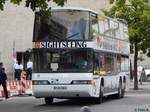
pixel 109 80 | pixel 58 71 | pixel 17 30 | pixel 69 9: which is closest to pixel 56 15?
pixel 69 9

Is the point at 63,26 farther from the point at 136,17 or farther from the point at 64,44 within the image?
the point at 136,17

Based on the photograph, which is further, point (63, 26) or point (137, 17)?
point (137, 17)

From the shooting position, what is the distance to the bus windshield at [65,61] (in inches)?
904

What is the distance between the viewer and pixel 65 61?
23078 millimetres

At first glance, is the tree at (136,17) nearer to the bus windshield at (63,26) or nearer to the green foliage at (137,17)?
the green foliage at (137,17)

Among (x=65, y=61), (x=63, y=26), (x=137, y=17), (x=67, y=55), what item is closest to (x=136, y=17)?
(x=137, y=17)

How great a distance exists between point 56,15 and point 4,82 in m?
6.32

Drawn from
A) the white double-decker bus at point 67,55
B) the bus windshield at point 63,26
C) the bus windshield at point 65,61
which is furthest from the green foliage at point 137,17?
the bus windshield at point 65,61

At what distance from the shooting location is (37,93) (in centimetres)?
2312

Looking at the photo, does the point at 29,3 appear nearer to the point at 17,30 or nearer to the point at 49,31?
the point at 49,31

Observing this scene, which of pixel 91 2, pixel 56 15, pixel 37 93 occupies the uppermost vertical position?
pixel 91 2

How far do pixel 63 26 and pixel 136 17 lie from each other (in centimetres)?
1534

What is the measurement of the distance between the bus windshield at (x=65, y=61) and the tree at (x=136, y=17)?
566 inches

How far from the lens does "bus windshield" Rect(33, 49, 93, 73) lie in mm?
22969
